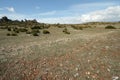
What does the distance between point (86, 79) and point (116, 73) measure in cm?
177

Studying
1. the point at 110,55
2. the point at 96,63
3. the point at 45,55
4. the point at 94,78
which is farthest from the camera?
the point at 45,55

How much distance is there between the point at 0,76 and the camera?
522 inches

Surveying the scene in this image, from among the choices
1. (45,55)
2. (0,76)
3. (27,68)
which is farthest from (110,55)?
(0,76)

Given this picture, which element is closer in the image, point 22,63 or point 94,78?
point 94,78

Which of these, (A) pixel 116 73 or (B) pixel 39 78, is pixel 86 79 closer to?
(A) pixel 116 73

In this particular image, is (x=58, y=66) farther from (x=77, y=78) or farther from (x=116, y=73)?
(x=116, y=73)

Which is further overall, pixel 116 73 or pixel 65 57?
pixel 65 57

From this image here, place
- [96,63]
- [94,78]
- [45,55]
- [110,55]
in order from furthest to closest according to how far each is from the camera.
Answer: [45,55], [110,55], [96,63], [94,78]

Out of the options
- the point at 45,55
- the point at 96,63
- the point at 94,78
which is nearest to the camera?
the point at 94,78

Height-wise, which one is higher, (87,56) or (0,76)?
(87,56)

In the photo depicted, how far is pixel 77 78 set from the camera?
11.8m

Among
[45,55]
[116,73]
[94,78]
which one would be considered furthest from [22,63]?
[116,73]

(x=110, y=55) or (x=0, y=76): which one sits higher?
(x=110, y=55)

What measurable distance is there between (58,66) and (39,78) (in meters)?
1.63
